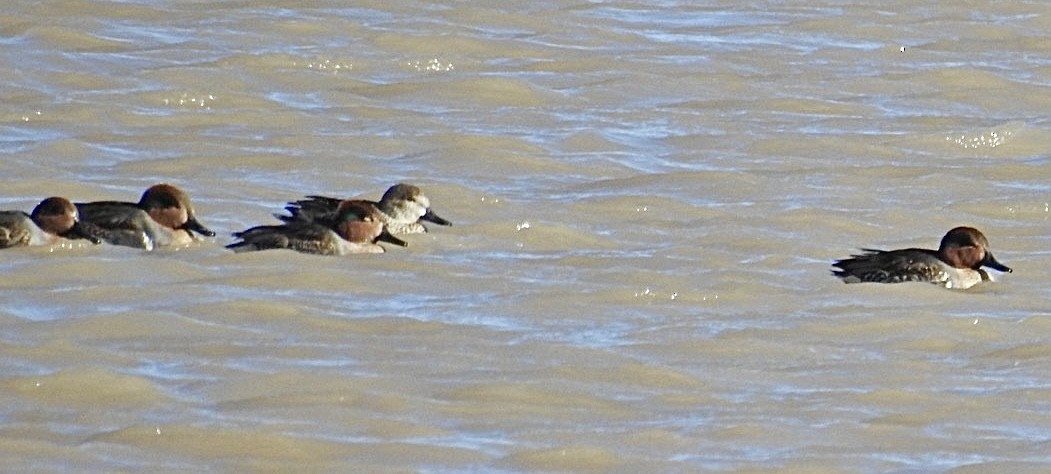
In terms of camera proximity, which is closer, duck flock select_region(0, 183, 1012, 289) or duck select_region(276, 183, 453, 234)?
duck flock select_region(0, 183, 1012, 289)

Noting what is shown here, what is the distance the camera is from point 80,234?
8516 millimetres

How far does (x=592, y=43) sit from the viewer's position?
509 inches

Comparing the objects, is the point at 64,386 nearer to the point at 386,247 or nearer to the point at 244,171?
the point at 386,247

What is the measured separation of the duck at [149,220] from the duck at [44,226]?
0.08 meters

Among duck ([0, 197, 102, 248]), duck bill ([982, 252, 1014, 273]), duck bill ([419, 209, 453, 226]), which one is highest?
duck bill ([982, 252, 1014, 273])

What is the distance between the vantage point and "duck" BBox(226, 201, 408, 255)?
8508 mm

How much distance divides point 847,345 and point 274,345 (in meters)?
1.72

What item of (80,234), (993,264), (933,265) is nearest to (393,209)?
(80,234)

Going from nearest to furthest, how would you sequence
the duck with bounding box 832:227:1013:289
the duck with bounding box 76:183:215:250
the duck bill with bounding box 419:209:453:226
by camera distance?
the duck with bounding box 832:227:1013:289, the duck with bounding box 76:183:215:250, the duck bill with bounding box 419:209:453:226

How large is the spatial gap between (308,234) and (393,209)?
1.94ft

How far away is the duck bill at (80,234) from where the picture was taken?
8477 millimetres

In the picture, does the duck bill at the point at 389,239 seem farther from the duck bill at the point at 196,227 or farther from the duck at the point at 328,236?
the duck bill at the point at 196,227

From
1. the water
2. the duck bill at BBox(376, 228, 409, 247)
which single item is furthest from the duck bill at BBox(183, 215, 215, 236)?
the duck bill at BBox(376, 228, 409, 247)

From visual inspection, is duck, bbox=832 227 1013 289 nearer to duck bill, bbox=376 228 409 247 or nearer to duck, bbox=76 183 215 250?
duck bill, bbox=376 228 409 247
